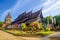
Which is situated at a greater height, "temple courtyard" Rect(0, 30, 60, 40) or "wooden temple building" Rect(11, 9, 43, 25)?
"wooden temple building" Rect(11, 9, 43, 25)

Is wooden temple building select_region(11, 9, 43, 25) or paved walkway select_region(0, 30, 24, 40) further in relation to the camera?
wooden temple building select_region(11, 9, 43, 25)

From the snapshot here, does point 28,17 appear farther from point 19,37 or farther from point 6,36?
point 6,36

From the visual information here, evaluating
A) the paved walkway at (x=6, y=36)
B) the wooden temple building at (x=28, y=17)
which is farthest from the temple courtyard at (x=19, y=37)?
the wooden temple building at (x=28, y=17)

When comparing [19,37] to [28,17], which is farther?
[28,17]

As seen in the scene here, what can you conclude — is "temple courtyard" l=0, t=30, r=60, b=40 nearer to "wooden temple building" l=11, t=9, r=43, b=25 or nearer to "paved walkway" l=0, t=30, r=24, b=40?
"paved walkway" l=0, t=30, r=24, b=40

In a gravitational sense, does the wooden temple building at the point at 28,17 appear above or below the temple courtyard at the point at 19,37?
above

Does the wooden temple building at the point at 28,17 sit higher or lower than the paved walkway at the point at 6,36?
higher

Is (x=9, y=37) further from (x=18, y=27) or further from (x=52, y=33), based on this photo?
(x=52, y=33)

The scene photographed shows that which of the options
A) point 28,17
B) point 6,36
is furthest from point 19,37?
point 28,17

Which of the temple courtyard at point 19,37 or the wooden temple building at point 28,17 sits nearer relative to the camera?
the temple courtyard at point 19,37

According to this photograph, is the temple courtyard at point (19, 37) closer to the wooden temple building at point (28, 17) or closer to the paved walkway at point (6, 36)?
the paved walkway at point (6, 36)

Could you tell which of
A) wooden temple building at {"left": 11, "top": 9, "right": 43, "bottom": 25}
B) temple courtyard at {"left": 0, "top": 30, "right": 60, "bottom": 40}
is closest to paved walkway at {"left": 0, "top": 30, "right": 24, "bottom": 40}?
temple courtyard at {"left": 0, "top": 30, "right": 60, "bottom": 40}

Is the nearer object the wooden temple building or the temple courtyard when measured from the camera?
the temple courtyard

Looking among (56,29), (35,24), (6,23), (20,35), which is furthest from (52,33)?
(6,23)
